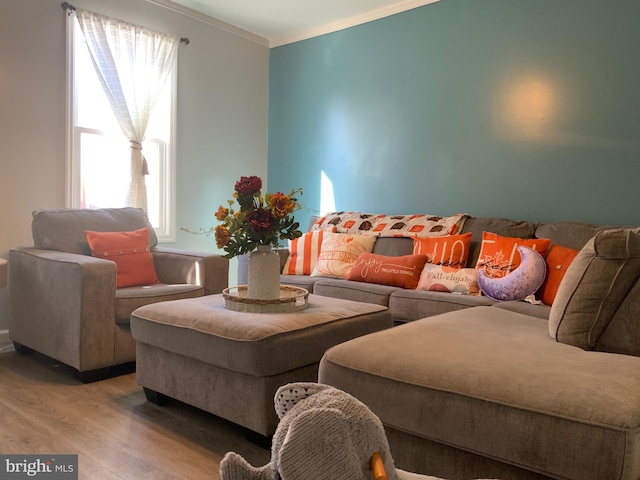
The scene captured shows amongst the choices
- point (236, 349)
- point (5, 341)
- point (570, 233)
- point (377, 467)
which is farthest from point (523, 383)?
point (5, 341)

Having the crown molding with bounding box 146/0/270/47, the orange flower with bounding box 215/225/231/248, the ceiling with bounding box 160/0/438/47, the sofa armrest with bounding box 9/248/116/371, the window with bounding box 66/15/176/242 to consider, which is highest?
the ceiling with bounding box 160/0/438/47

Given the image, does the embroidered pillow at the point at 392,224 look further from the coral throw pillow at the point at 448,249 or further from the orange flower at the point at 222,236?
the orange flower at the point at 222,236

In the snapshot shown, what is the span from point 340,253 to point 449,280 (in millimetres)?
792

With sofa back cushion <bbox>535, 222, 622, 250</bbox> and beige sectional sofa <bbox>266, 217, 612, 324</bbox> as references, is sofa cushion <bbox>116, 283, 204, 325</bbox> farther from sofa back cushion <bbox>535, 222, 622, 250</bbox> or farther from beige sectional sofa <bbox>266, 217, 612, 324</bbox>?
sofa back cushion <bbox>535, 222, 622, 250</bbox>

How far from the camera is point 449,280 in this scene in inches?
122

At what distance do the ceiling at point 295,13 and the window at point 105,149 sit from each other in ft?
2.15

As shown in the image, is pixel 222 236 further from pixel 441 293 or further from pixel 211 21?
pixel 211 21

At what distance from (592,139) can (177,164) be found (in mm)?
2990

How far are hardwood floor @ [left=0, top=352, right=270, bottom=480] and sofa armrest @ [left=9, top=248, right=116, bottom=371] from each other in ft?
0.57

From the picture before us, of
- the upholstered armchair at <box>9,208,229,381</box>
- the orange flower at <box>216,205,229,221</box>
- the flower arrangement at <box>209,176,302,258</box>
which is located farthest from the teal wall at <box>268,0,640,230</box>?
the orange flower at <box>216,205,229,221</box>

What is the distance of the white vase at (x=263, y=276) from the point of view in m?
2.42

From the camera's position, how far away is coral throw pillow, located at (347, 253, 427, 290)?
3213 mm

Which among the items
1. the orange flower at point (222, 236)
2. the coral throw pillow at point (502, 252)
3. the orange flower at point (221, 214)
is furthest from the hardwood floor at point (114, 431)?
the coral throw pillow at point (502, 252)

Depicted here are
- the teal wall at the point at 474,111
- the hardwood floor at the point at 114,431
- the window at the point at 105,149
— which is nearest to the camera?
the hardwood floor at the point at 114,431
